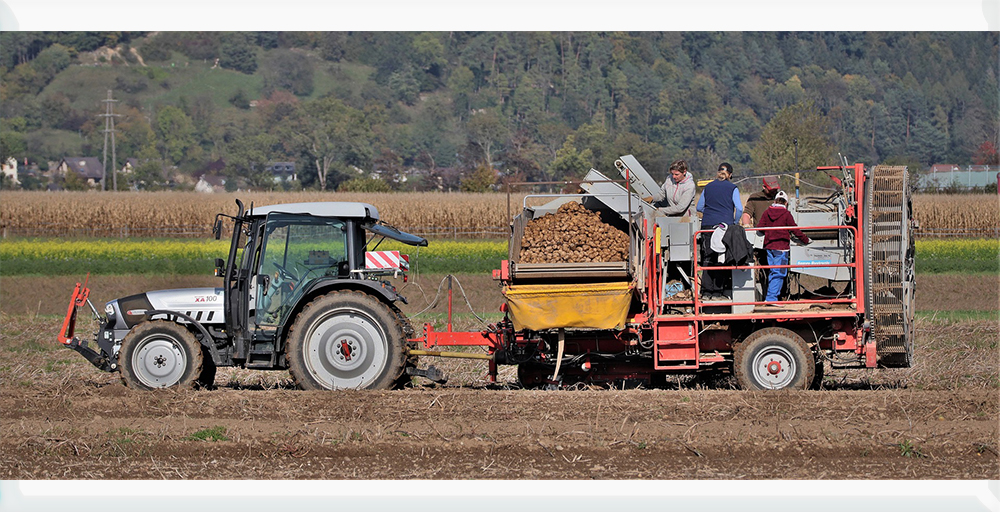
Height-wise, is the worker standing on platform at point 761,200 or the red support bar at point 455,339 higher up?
the worker standing on platform at point 761,200

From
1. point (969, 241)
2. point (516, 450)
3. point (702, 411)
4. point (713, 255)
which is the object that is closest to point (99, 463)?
point (516, 450)

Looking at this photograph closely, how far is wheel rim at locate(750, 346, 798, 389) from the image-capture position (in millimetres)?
10453

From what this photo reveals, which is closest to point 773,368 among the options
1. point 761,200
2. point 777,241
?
point 777,241

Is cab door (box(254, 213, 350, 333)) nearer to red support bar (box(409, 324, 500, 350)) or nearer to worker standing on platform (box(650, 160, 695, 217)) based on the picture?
red support bar (box(409, 324, 500, 350))

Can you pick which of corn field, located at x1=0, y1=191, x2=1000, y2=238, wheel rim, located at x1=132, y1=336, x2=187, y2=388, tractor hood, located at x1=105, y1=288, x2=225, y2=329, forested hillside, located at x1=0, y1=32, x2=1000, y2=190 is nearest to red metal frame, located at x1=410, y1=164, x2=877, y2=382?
tractor hood, located at x1=105, y1=288, x2=225, y2=329

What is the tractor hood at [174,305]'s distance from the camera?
35.5ft

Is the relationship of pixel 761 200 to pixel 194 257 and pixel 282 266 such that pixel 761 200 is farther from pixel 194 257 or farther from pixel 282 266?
pixel 194 257

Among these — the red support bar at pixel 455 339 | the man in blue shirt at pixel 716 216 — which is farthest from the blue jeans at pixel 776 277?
the red support bar at pixel 455 339

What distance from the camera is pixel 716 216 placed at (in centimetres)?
1081

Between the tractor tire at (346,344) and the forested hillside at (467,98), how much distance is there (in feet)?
159

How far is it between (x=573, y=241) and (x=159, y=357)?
484cm

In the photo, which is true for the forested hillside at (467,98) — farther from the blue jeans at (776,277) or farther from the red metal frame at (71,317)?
the blue jeans at (776,277)

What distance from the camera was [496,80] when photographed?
11312 cm

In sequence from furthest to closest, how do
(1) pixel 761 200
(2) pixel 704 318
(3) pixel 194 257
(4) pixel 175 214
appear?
(4) pixel 175 214
(3) pixel 194 257
(1) pixel 761 200
(2) pixel 704 318
